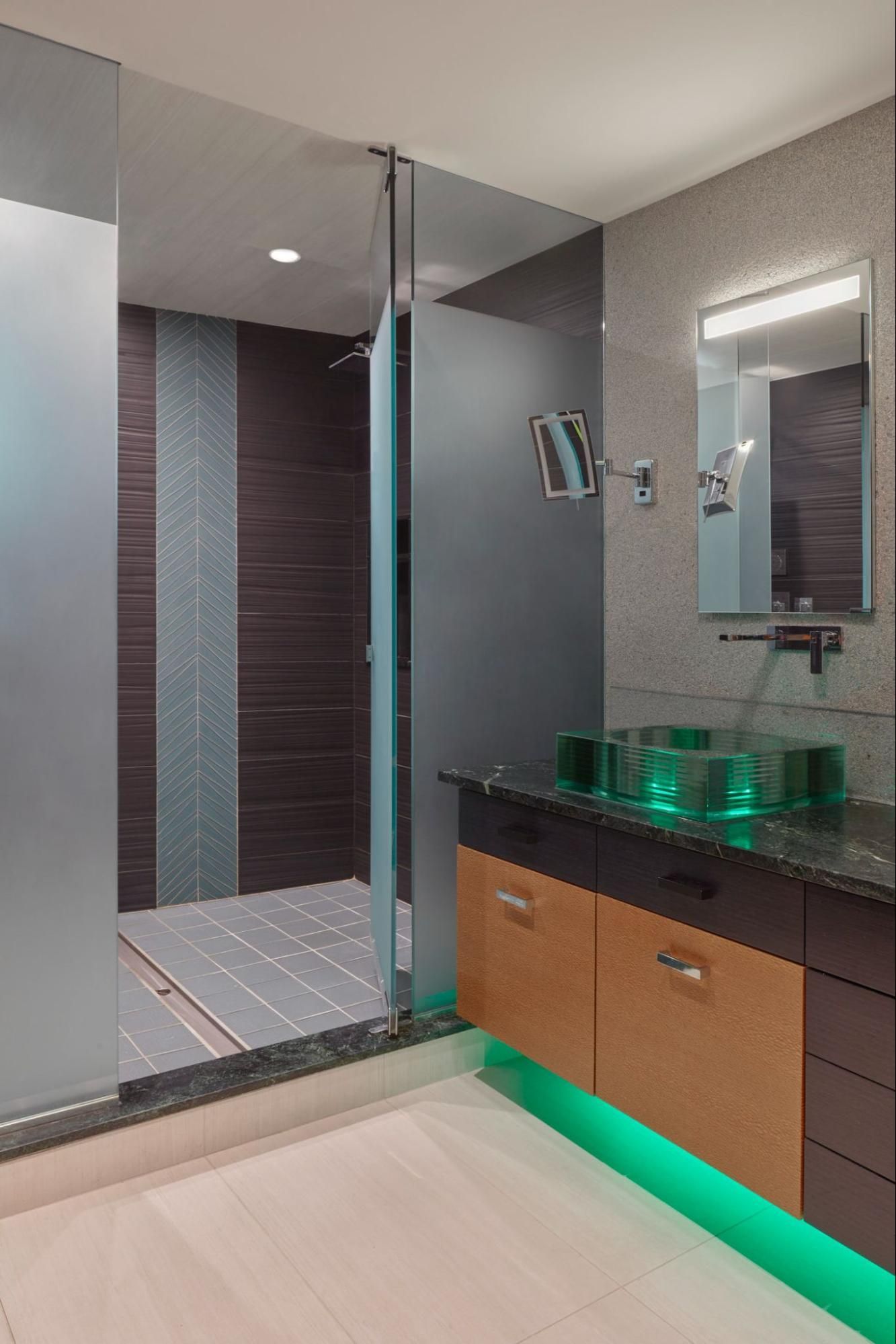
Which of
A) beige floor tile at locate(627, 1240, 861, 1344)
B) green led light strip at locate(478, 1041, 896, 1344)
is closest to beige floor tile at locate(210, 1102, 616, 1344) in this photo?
beige floor tile at locate(627, 1240, 861, 1344)

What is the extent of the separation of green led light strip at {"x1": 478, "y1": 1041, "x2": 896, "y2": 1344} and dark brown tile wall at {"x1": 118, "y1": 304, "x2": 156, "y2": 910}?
6.34ft

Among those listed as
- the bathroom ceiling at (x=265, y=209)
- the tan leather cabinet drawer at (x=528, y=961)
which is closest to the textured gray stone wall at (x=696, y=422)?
the bathroom ceiling at (x=265, y=209)

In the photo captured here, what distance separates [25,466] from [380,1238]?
5.78 feet

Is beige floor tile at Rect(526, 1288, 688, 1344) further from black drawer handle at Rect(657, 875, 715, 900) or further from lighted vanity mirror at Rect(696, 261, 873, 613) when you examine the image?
lighted vanity mirror at Rect(696, 261, 873, 613)

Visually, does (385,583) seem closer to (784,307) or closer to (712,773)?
(712,773)

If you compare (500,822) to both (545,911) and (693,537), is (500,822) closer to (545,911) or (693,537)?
(545,911)

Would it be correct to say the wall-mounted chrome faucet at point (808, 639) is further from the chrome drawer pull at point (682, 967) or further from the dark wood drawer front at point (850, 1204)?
the dark wood drawer front at point (850, 1204)

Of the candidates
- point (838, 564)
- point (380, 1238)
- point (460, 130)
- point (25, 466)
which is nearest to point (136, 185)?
point (460, 130)

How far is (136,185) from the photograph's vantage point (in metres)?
2.76

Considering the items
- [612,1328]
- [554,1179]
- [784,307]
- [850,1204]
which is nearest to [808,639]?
[784,307]

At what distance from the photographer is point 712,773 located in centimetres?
197

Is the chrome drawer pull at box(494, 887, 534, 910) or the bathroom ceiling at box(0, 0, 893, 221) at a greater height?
the bathroom ceiling at box(0, 0, 893, 221)

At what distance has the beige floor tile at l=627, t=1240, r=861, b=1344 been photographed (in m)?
1.69

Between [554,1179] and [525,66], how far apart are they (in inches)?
96.6
